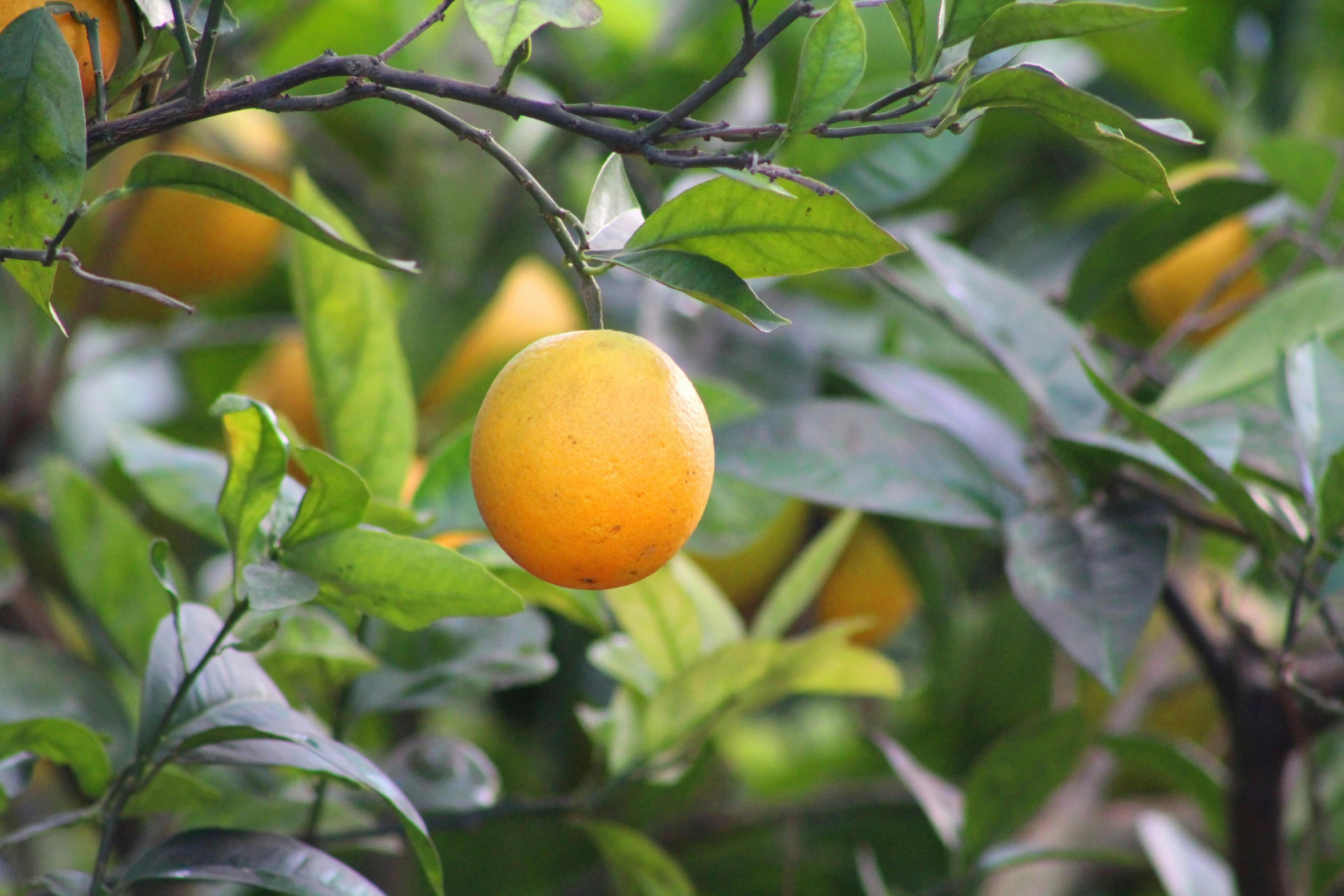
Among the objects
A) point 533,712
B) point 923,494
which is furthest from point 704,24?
point 533,712

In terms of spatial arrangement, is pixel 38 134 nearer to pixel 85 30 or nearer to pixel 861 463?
pixel 85 30

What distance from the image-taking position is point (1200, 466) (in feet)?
2.38

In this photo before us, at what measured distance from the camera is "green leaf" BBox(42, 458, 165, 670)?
34.4 inches

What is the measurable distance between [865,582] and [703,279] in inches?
39.7

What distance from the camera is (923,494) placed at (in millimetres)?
864

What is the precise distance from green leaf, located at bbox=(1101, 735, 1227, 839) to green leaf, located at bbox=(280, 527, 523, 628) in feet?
2.10

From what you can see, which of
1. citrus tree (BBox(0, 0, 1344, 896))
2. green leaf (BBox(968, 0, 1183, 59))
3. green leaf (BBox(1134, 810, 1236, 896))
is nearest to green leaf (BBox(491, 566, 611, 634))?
citrus tree (BBox(0, 0, 1344, 896))

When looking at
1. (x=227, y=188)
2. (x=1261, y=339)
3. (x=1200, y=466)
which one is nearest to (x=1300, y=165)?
(x=1261, y=339)

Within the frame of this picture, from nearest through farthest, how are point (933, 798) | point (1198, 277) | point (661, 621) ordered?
point (661, 621)
point (933, 798)
point (1198, 277)

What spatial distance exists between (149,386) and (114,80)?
1.25 meters

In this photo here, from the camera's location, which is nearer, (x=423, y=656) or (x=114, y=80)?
(x=114, y=80)

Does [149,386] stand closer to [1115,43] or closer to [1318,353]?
[1115,43]

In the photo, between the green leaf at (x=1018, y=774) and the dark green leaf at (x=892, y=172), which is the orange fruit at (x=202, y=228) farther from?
the green leaf at (x=1018, y=774)

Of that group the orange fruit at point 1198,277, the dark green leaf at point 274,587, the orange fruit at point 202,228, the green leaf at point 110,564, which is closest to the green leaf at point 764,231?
the dark green leaf at point 274,587
